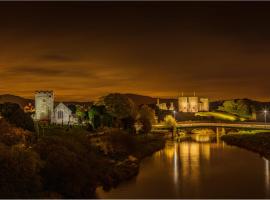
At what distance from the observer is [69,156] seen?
2898 centimetres

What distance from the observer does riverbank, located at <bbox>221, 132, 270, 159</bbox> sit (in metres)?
60.5


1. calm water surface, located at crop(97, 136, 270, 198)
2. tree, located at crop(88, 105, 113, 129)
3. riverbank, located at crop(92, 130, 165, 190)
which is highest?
tree, located at crop(88, 105, 113, 129)

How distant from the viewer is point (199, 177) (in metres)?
39.0

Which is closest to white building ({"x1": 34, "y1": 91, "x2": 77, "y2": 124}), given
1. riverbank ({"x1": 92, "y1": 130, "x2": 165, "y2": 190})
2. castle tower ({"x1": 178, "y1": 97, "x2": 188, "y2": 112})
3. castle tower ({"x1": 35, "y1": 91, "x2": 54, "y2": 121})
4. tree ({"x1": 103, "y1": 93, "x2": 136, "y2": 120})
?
castle tower ({"x1": 35, "y1": 91, "x2": 54, "y2": 121})

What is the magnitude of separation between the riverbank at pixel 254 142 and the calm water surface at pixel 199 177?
11.1ft

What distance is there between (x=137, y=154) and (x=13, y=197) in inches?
1176

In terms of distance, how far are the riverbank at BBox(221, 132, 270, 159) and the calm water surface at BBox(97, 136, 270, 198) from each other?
3388mm

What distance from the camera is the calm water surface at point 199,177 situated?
1267 inches

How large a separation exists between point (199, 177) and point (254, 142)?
105 feet

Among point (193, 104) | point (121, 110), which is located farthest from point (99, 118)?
point (193, 104)

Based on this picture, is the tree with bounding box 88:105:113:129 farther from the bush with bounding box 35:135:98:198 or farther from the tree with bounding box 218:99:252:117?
the tree with bounding box 218:99:252:117

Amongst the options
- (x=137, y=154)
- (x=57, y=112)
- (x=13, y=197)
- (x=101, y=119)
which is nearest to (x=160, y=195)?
(x=13, y=197)

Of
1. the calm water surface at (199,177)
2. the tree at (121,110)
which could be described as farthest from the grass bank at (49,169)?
the tree at (121,110)

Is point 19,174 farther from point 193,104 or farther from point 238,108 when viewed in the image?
point 193,104
